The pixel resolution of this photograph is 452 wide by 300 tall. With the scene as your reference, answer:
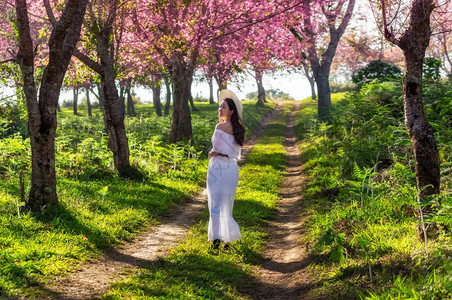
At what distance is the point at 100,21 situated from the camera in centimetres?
1255

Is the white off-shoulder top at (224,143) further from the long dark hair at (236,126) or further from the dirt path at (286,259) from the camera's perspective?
the dirt path at (286,259)

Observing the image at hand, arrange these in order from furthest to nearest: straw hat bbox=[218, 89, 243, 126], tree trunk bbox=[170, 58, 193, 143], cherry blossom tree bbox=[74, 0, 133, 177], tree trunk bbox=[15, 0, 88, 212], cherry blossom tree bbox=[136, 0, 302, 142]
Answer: tree trunk bbox=[170, 58, 193, 143] < cherry blossom tree bbox=[136, 0, 302, 142] < cherry blossom tree bbox=[74, 0, 133, 177] < tree trunk bbox=[15, 0, 88, 212] < straw hat bbox=[218, 89, 243, 126]

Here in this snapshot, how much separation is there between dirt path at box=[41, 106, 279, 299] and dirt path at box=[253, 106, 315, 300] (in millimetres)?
1723

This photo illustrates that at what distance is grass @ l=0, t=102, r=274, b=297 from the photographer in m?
6.28

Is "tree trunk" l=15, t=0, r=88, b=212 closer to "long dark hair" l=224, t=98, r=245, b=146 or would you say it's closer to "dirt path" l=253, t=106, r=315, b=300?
"long dark hair" l=224, t=98, r=245, b=146

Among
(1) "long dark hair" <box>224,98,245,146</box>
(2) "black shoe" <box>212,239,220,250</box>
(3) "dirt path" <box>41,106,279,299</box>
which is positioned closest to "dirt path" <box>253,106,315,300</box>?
(2) "black shoe" <box>212,239,220,250</box>

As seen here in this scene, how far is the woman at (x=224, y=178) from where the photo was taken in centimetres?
749

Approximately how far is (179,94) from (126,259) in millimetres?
12783

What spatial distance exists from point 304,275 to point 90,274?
3.01 metres

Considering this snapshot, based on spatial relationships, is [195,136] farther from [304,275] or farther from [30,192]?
[304,275]

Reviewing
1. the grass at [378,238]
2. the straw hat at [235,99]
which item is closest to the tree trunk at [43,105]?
the straw hat at [235,99]

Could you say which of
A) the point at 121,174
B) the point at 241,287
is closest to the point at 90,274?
the point at 241,287

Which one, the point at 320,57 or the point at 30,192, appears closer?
the point at 30,192

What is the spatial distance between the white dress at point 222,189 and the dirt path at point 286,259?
0.82 meters
